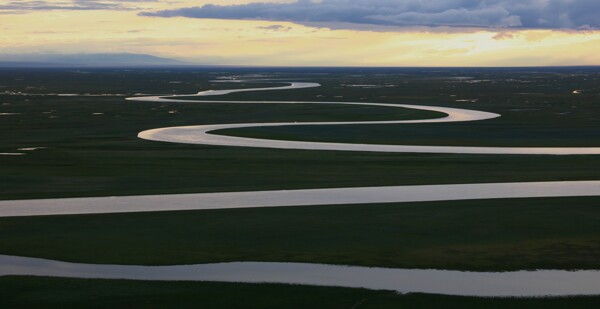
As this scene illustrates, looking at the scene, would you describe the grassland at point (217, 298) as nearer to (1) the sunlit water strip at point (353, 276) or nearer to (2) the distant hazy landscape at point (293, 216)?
(2) the distant hazy landscape at point (293, 216)

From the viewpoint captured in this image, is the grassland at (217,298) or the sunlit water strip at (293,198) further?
the sunlit water strip at (293,198)

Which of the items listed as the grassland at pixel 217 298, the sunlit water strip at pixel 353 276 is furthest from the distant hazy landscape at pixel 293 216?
the sunlit water strip at pixel 353 276

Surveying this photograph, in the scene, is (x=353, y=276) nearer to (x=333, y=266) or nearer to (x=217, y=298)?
(x=333, y=266)

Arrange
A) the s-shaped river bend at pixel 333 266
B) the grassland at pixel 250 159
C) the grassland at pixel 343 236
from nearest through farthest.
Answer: the s-shaped river bend at pixel 333 266 → the grassland at pixel 343 236 → the grassland at pixel 250 159

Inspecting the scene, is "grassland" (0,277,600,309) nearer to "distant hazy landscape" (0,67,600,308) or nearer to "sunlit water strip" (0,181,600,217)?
"distant hazy landscape" (0,67,600,308)

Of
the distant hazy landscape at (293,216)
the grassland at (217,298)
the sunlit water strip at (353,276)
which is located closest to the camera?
the grassland at (217,298)

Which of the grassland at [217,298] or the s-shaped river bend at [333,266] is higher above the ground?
the grassland at [217,298]

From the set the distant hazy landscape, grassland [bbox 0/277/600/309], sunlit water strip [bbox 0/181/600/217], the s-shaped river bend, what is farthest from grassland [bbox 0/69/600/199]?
grassland [bbox 0/277/600/309]
